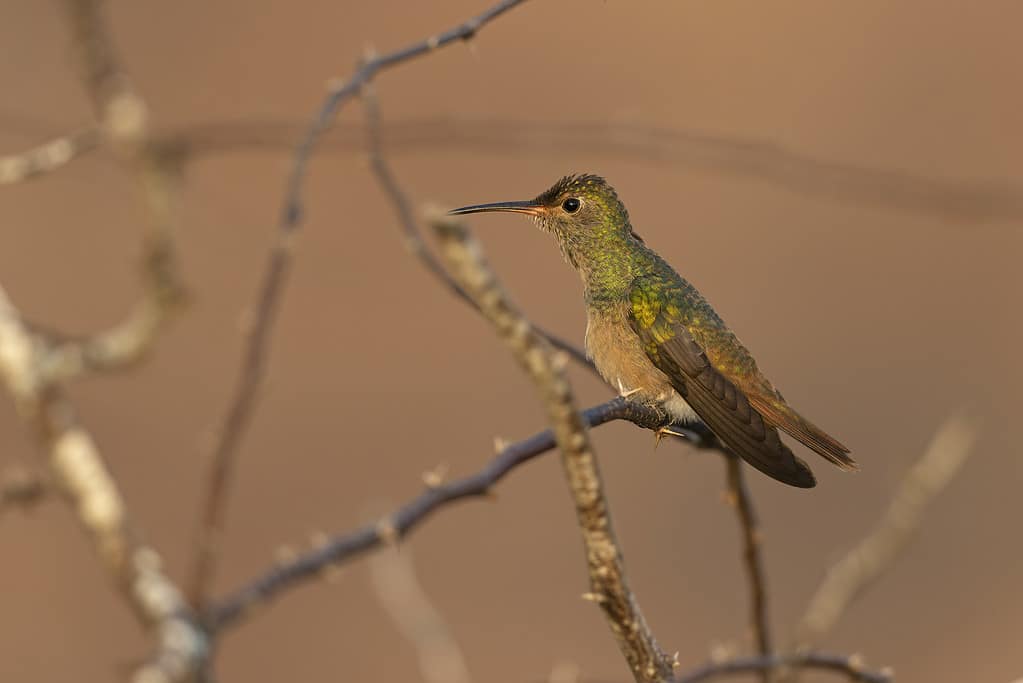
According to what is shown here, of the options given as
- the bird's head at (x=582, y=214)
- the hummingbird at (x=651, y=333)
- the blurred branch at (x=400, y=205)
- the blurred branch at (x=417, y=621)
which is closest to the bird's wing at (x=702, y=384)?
the hummingbird at (x=651, y=333)

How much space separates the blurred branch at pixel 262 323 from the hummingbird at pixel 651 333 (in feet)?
4.49

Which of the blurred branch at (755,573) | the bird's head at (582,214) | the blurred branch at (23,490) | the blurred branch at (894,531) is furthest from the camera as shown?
the bird's head at (582,214)

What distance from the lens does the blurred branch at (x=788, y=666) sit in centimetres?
220

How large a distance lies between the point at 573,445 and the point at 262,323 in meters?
0.54

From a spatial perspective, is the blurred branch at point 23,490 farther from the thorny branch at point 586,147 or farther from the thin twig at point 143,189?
the thorny branch at point 586,147

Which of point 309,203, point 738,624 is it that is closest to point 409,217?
point 738,624

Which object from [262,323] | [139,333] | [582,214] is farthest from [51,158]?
[582,214]

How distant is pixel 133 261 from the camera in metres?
1.91

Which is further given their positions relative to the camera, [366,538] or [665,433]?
[665,433]

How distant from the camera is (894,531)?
2.58m

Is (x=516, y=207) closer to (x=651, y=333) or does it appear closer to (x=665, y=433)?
(x=651, y=333)

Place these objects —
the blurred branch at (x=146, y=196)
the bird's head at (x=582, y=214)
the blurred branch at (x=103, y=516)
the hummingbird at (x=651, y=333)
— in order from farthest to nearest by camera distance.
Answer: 1. the bird's head at (x=582, y=214)
2. the hummingbird at (x=651, y=333)
3. the blurred branch at (x=146, y=196)
4. the blurred branch at (x=103, y=516)

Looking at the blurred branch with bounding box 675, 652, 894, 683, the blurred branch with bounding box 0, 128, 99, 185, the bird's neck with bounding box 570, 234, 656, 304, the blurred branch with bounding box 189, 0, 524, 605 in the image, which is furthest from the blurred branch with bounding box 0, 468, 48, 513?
the bird's neck with bounding box 570, 234, 656, 304

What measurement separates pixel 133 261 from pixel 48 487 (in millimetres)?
588
